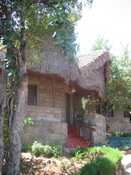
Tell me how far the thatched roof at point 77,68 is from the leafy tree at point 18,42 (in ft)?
18.8

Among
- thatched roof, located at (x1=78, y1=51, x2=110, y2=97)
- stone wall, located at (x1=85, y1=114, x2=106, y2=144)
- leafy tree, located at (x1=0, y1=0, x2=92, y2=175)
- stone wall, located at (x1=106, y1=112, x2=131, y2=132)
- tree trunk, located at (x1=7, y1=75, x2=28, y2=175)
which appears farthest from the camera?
stone wall, located at (x1=106, y1=112, x2=131, y2=132)

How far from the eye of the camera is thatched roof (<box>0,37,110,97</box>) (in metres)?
20.9

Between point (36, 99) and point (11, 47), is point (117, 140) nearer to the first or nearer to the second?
point (36, 99)

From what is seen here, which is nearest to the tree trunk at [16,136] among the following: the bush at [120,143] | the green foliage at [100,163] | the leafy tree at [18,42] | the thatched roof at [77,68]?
the leafy tree at [18,42]

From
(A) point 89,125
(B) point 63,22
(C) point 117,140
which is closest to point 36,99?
(A) point 89,125

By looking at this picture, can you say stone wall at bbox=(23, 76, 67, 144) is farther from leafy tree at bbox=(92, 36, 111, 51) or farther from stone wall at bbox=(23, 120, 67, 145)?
leafy tree at bbox=(92, 36, 111, 51)

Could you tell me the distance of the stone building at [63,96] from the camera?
63.0 feet

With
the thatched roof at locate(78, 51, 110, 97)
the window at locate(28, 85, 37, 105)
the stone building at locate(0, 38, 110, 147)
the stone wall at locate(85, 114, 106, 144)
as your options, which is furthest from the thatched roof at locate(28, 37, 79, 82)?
the stone wall at locate(85, 114, 106, 144)

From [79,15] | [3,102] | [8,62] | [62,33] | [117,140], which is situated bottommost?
[117,140]

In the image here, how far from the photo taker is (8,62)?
10953mm

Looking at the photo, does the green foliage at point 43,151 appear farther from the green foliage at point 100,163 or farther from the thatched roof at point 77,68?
the thatched roof at point 77,68

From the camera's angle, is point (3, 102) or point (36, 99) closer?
point (3, 102)

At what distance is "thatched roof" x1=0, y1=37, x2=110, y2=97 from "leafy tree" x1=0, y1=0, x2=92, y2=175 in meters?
5.72

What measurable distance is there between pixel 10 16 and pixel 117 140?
1533cm
